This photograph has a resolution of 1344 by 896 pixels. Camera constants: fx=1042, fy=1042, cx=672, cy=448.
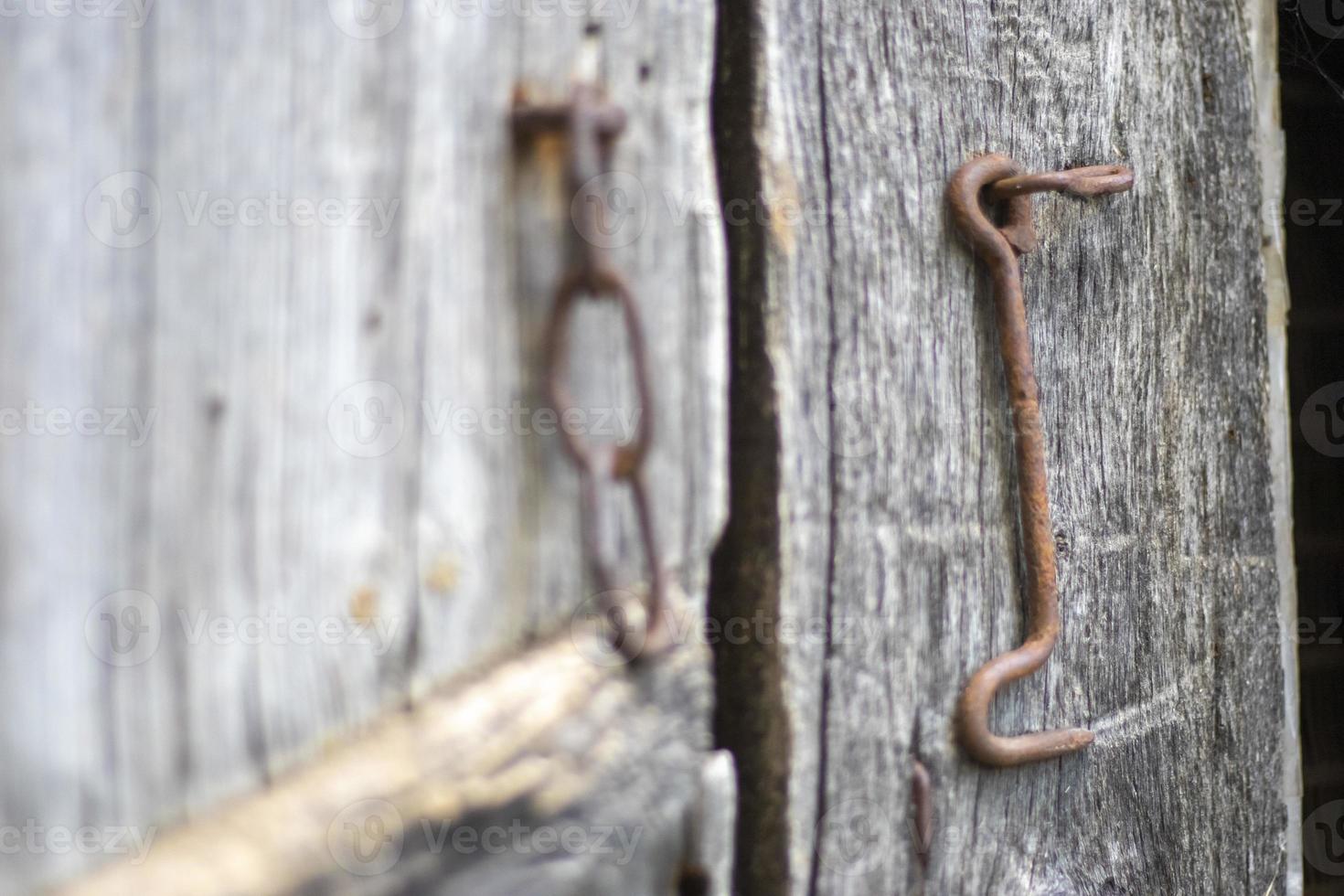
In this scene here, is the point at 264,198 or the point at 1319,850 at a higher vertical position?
the point at 264,198

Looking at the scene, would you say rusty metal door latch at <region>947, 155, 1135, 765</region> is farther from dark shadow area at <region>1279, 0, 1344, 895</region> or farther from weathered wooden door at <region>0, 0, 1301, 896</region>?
dark shadow area at <region>1279, 0, 1344, 895</region>

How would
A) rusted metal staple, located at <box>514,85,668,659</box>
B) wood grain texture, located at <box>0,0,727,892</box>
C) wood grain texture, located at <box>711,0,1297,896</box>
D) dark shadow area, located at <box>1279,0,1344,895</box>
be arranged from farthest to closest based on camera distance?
dark shadow area, located at <box>1279,0,1344,895</box> → wood grain texture, located at <box>711,0,1297,896</box> → rusted metal staple, located at <box>514,85,668,659</box> → wood grain texture, located at <box>0,0,727,892</box>

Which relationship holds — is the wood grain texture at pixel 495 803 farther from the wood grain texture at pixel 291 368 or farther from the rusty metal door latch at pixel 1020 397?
the rusty metal door latch at pixel 1020 397

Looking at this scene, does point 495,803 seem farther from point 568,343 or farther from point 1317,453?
point 1317,453

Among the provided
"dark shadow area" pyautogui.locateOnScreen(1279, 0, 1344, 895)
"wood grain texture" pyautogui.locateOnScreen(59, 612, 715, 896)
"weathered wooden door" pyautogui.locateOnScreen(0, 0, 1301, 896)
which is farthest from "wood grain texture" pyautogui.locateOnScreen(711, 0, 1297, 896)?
"dark shadow area" pyautogui.locateOnScreen(1279, 0, 1344, 895)

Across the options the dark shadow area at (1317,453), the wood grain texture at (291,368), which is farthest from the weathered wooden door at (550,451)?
the dark shadow area at (1317,453)

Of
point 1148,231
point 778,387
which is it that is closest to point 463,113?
point 778,387

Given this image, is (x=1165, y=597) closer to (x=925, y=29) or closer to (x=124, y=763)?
(x=925, y=29)

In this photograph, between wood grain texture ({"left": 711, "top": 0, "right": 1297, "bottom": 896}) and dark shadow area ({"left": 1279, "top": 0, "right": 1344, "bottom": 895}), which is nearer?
wood grain texture ({"left": 711, "top": 0, "right": 1297, "bottom": 896})
